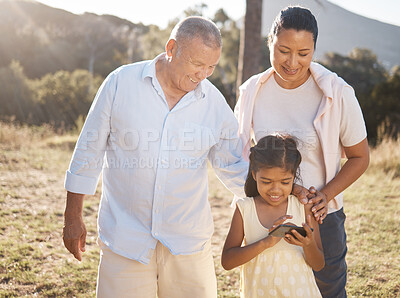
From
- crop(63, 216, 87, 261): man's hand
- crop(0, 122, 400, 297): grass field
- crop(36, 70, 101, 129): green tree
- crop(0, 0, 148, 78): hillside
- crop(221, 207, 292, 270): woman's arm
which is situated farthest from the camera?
crop(0, 0, 148, 78): hillside

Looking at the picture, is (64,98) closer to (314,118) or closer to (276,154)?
(314,118)

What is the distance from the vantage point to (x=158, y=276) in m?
2.29

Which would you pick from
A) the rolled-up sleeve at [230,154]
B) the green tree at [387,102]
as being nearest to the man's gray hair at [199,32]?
the rolled-up sleeve at [230,154]

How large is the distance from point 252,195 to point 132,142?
2.41 ft

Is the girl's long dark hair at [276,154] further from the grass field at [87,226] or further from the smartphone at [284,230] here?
the grass field at [87,226]

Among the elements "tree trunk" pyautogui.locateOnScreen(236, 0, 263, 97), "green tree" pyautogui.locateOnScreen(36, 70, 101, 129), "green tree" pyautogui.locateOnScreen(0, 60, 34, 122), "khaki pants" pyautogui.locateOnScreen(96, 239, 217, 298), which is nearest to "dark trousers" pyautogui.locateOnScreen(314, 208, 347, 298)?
"khaki pants" pyautogui.locateOnScreen(96, 239, 217, 298)

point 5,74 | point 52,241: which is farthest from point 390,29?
point 52,241

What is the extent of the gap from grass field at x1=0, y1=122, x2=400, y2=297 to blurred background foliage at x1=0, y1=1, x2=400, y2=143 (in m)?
3.33

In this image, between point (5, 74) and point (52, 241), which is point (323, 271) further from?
point (5, 74)

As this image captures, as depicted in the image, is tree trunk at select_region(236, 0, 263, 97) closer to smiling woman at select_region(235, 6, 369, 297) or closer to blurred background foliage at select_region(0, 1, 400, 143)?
blurred background foliage at select_region(0, 1, 400, 143)

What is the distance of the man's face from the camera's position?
7.12ft

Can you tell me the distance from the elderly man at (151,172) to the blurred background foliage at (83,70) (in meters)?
8.28

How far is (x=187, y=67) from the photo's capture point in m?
2.19

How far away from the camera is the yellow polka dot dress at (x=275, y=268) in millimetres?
2021
